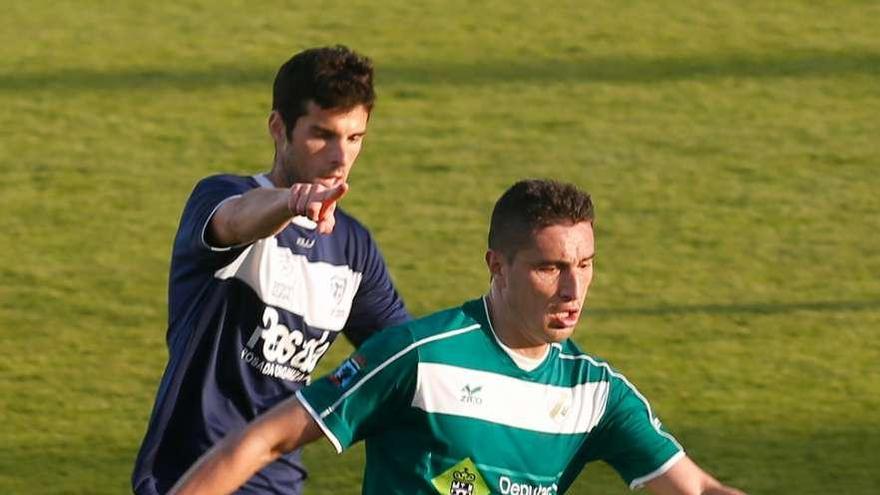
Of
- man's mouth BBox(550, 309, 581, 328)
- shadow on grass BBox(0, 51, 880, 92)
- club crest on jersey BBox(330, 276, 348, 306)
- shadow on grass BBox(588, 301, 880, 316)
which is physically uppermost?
man's mouth BBox(550, 309, 581, 328)

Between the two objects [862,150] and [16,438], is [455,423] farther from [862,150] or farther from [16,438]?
[862,150]

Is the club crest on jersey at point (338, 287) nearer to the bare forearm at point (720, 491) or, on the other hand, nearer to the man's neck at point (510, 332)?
the man's neck at point (510, 332)

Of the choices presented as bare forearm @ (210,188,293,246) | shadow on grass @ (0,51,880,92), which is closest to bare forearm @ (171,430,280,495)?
bare forearm @ (210,188,293,246)

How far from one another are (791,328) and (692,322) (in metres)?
0.45

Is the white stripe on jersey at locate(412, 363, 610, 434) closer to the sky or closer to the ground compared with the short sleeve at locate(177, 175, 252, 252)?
closer to the ground

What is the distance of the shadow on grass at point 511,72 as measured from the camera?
12945 mm

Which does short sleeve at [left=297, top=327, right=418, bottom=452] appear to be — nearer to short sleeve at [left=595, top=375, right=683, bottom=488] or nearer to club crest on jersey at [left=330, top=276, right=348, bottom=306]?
short sleeve at [left=595, top=375, right=683, bottom=488]

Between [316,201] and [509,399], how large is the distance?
2.41 feet

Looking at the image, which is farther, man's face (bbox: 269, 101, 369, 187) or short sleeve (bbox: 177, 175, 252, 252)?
man's face (bbox: 269, 101, 369, 187)

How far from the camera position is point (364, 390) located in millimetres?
5156

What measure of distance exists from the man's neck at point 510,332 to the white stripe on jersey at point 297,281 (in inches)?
29.1

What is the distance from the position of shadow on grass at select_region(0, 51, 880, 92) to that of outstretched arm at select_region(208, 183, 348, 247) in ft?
24.0

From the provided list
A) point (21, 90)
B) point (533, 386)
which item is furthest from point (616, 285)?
point (533, 386)

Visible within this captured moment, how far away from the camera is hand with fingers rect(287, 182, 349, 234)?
4961mm
